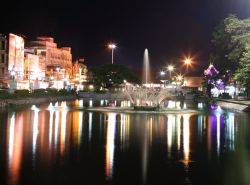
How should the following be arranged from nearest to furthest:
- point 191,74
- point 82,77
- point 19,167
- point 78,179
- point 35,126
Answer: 1. point 78,179
2. point 19,167
3. point 35,126
4. point 191,74
5. point 82,77

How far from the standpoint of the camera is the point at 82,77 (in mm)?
174875

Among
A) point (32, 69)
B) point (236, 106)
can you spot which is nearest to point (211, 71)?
point (236, 106)

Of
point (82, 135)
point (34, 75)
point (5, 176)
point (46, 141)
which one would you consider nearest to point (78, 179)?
point (5, 176)

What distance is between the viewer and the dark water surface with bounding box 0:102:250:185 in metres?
12.3

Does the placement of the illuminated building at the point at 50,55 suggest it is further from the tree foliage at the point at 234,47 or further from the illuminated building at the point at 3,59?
the tree foliage at the point at 234,47

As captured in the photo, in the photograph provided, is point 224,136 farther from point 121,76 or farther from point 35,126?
point 121,76

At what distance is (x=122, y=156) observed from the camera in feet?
51.6

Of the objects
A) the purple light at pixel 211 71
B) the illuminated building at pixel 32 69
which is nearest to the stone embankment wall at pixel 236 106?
the purple light at pixel 211 71

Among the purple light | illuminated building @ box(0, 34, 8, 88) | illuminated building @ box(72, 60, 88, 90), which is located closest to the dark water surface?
the purple light

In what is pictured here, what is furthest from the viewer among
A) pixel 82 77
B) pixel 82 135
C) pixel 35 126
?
pixel 82 77

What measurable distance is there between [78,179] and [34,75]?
109734 mm

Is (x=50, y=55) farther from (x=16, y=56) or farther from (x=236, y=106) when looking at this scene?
(x=236, y=106)

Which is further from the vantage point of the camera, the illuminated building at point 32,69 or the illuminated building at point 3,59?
the illuminated building at point 32,69

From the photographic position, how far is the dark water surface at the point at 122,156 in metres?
12.3
